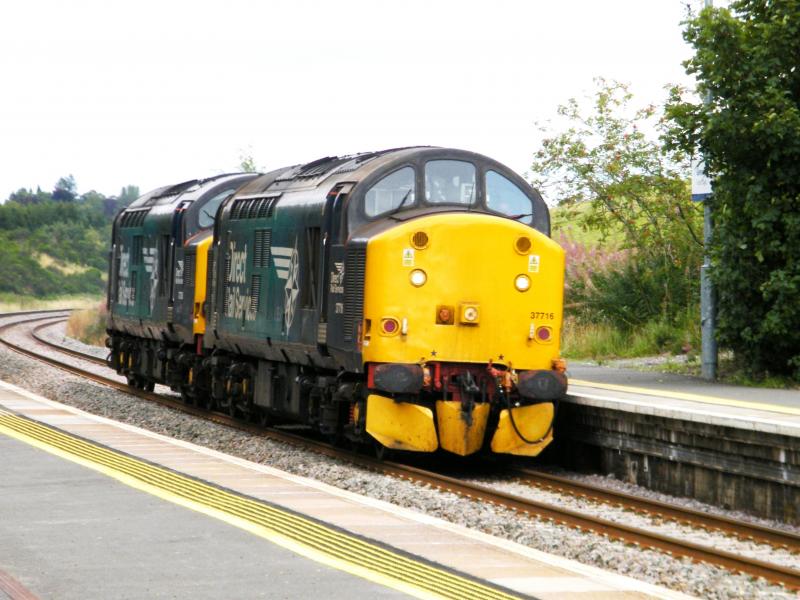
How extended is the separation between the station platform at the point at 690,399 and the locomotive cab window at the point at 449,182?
266cm

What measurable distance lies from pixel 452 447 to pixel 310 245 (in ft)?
10.1

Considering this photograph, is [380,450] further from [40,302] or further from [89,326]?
[40,302]

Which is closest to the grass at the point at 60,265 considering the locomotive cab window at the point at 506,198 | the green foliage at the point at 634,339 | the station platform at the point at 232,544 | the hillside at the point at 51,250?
the hillside at the point at 51,250

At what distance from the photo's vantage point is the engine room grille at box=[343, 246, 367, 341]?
44.7 feet

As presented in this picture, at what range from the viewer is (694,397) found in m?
15.6

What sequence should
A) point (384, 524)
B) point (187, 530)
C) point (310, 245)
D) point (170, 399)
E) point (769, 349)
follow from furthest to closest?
point (170, 399), point (769, 349), point (310, 245), point (384, 524), point (187, 530)

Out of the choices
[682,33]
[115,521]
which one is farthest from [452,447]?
[682,33]

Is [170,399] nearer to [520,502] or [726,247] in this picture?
[726,247]

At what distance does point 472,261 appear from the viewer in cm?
1366

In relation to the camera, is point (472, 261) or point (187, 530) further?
A: point (472, 261)

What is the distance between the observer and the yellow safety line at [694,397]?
46.6 ft

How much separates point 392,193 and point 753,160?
5.95m

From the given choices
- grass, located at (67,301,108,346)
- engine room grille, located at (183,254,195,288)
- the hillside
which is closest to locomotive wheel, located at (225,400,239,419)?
engine room grille, located at (183,254,195,288)

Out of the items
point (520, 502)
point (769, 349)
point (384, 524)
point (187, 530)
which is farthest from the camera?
point (769, 349)
